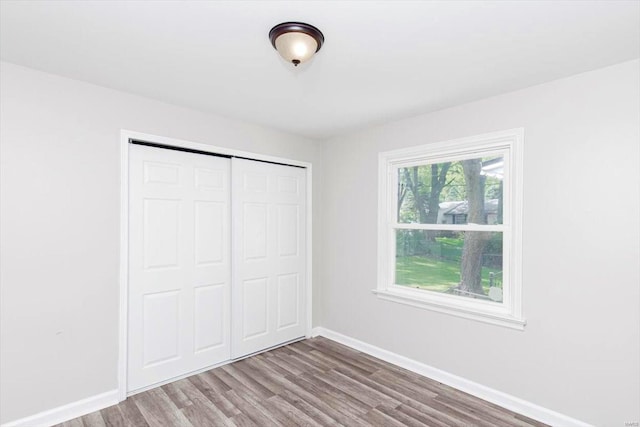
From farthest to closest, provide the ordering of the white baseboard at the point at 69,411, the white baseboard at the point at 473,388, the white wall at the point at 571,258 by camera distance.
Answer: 1. the white baseboard at the point at 473,388
2. the white baseboard at the point at 69,411
3. the white wall at the point at 571,258

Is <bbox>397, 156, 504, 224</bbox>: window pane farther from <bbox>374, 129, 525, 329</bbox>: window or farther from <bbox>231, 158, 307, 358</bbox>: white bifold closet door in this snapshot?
<bbox>231, 158, 307, 358</bbox>: white bifold closet door

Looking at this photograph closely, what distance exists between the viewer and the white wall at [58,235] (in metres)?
2.18

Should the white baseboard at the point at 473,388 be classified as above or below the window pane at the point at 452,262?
below

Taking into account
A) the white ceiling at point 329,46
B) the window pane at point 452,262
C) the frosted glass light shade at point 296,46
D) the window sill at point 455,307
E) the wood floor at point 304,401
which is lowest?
the wood floor at point 304,401

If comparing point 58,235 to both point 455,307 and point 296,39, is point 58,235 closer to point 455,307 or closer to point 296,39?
point 296,39

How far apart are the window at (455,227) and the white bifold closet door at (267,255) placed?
1.02 m

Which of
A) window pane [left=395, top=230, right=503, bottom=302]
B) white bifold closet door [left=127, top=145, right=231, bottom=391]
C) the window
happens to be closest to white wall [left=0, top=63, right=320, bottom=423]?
white bifold closet door [left=127, top=145, right=231, bottom=391]

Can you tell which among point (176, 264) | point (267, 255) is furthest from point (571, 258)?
point (176, 264)

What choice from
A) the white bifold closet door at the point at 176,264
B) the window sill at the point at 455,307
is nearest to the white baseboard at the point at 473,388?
the window sill at the point at 455,307

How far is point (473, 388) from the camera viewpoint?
272cm

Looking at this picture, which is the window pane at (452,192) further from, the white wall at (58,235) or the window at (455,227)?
the white wall at (58,235)

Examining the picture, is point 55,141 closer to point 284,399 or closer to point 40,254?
point 40,254

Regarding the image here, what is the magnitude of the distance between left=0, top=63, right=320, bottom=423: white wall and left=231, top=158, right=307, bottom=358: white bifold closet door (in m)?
1.08

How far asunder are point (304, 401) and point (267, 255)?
1.52 metres
